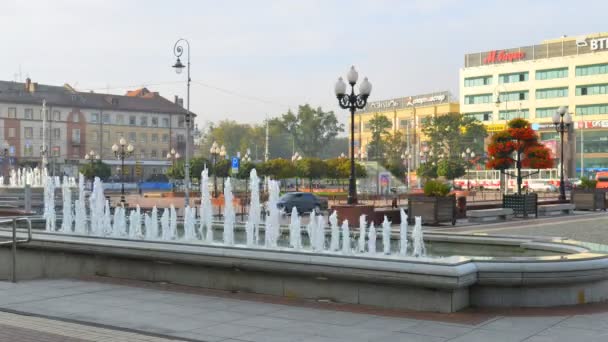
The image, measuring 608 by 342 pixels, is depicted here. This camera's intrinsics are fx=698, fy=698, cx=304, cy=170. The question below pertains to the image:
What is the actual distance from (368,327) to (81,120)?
9350cm

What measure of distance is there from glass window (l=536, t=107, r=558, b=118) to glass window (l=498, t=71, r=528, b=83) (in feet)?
15.6

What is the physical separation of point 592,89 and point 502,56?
14.2m

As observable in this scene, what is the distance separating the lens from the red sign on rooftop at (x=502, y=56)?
314ft

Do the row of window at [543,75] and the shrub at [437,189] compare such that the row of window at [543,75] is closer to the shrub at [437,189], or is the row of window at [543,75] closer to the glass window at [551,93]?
the glass window at [551,93]

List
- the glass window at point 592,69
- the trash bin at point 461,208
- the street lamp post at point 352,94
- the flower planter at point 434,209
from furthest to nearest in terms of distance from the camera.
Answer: the glass window at point 592,69 < the trash bin at point 461,208 < the flower planter at point 434,209 < the street lamp post at point 352,94

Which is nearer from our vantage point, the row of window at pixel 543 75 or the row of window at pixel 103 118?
the row of window at pixel 543 75

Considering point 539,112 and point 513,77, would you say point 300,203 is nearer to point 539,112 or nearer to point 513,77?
point 539,112

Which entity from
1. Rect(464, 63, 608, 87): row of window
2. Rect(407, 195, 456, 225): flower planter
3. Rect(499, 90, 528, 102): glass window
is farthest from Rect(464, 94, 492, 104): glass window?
Rect(407, 195, 456, 225): flower planter

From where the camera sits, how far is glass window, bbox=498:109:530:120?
311 feet

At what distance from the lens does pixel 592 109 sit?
88.1m

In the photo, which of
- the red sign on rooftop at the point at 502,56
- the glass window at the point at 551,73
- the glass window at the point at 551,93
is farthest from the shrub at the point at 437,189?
the red sign on rooftop at the point at 502,56

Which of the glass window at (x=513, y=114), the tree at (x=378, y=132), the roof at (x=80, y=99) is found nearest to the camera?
the roof at (x=80, y=99)

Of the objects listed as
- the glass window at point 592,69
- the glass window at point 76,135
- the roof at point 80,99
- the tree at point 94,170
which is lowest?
the tree at point 94,170

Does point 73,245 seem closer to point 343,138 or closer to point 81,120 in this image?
point 81,120
